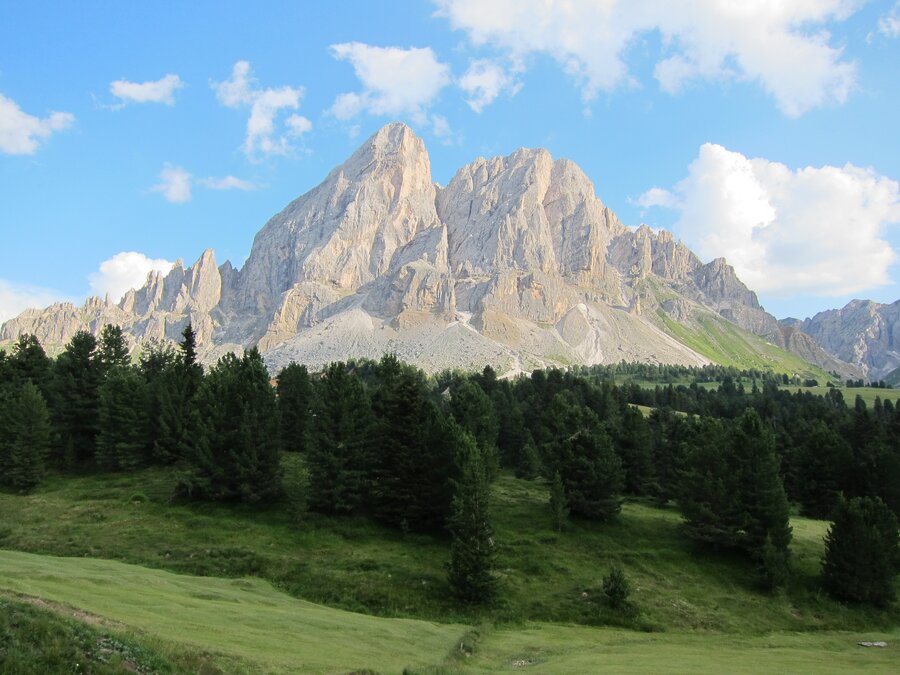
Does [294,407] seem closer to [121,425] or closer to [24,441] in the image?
[121,425]

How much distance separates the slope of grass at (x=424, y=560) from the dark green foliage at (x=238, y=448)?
232 centimetres

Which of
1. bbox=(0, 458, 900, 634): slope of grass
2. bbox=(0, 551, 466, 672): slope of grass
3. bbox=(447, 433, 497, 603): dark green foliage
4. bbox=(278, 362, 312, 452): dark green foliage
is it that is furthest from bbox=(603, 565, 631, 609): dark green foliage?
bbox=(278, 362, 312, 452): dark green foliage

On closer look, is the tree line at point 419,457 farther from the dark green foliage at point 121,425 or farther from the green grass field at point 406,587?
the green grass field at point 406,587

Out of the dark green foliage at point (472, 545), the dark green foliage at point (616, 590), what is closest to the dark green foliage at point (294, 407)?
the dark green foliage at point (472, 545)

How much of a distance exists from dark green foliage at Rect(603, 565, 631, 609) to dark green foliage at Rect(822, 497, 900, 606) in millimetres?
20374

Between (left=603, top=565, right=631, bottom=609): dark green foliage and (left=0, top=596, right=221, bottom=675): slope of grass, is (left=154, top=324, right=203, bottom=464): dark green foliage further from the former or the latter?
(left=0, top=596, right=221, bottom=675): slope of grass

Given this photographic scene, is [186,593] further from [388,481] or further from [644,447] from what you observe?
[644,447]

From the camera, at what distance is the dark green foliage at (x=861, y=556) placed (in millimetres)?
46469

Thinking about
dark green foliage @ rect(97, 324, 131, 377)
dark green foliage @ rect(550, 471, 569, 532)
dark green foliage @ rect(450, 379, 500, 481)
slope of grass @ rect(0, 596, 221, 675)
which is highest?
dark green foliage @ rect(97, 324, 131, 377)

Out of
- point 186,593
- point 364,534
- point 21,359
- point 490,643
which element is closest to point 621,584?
point 490,643

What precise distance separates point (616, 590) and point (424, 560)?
1524 cm

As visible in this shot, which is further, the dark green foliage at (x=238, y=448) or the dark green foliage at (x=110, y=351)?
the dark green foliage at (x=110, y=351)

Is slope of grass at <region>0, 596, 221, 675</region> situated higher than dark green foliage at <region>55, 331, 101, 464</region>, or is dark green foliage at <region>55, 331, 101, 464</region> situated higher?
dark green foliage at <region>55, 331, 101, 464</region>

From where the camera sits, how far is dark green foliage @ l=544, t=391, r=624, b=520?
59.5 meters
